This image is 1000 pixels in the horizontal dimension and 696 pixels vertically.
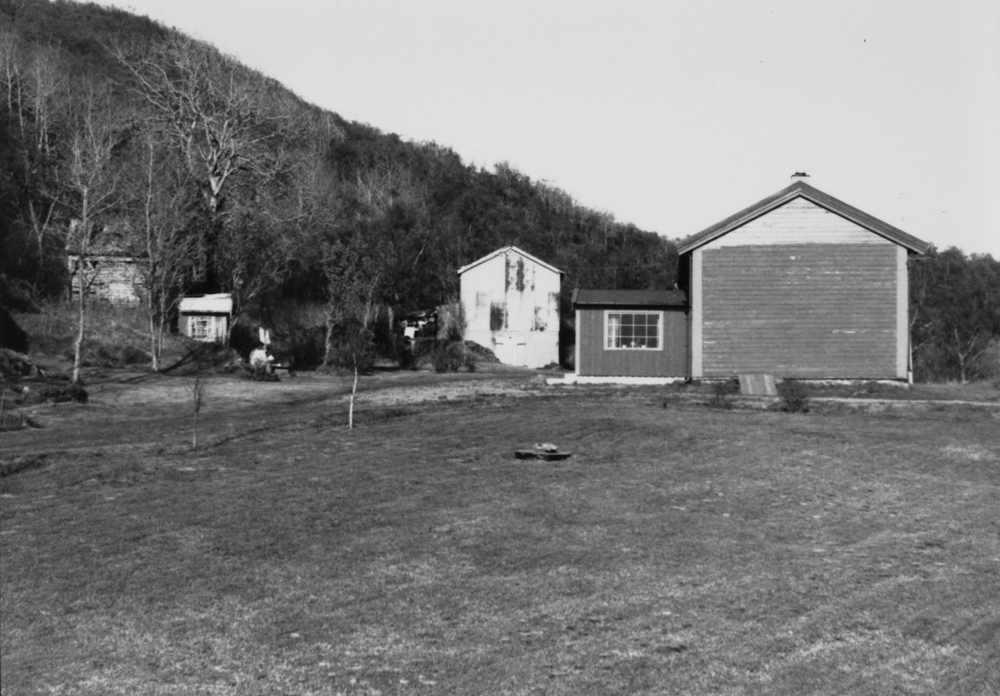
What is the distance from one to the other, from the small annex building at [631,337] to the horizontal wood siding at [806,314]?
5.17 ft

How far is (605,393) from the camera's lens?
28391 mm

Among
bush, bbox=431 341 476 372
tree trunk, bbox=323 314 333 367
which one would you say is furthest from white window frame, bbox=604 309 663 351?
tree trunk, bbox=323 314 333 367

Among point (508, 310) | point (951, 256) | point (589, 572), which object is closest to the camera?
point (589, 572)

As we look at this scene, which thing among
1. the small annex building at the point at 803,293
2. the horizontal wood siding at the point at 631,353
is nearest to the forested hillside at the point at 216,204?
the horizontal wood siding at the point at 631,353

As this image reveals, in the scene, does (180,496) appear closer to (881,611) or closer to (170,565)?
(170,565)

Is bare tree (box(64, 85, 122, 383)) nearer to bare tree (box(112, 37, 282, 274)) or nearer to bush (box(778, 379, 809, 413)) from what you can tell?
bare tree (box(112, 37, 282, 274))

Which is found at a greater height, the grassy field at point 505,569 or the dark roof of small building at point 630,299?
the dark roof of small building at point 630,299

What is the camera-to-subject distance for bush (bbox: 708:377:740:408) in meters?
24.9

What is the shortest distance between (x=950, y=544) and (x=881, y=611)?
3.23m

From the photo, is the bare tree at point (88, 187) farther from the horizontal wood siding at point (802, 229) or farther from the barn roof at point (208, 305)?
the horizontal wood siding at point (802, 229)

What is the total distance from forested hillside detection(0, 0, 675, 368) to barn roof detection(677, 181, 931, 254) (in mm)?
19947

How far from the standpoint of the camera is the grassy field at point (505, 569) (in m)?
6.50

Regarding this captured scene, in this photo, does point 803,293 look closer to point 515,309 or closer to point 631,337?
point 631,337

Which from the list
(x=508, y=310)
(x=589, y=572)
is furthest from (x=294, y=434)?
(x=508, y=310)
